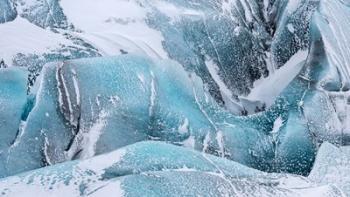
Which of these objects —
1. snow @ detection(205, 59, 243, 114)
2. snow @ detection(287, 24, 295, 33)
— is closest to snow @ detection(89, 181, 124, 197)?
snow @ detection(205, 59, 243, 114)

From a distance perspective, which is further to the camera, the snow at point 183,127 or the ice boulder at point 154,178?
the snow at point 183,127

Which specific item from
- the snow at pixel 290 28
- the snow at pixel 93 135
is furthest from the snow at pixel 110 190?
the snow at pixel 290 28

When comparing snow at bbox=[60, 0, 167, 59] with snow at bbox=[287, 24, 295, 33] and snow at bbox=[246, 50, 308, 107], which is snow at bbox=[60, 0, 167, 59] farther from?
snow at bbox=[287, 24, 295, 33]

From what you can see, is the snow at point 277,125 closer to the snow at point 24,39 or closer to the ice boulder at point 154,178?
the ice boulder at point 154,178

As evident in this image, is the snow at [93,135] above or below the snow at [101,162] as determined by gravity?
below

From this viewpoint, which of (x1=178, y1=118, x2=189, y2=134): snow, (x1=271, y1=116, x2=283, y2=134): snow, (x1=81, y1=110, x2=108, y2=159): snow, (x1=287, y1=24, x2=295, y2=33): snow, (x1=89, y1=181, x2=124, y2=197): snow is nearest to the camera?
(x1=89, y1=181, x2=124, y2=197): snow

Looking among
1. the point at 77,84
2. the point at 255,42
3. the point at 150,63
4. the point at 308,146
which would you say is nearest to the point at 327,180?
the point at 308,146

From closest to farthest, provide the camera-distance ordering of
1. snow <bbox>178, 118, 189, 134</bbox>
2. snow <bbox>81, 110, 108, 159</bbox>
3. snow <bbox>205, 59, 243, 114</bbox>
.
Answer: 1. snow <bbox>81, 110, 108, 159</bbox>
2. snow <bbox>178, 118, 189, 134</bbox>
3. snow <bbox>205, 59, 243, 114</bbox>
